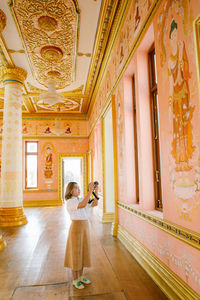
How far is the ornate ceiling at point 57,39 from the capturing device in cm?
542

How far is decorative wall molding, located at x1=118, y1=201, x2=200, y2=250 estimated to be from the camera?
2.32 metres

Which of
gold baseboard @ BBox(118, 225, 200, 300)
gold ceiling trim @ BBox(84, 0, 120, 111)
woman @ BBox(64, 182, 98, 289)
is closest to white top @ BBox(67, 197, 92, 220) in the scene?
woman @ BBox(64, 182, 98, 289)

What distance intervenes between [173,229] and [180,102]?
1560 millimetres

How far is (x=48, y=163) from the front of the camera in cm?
1411

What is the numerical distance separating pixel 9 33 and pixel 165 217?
651cm

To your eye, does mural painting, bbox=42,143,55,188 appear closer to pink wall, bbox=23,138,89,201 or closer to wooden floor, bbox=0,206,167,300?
pink wall, bbox=23,138,89,201

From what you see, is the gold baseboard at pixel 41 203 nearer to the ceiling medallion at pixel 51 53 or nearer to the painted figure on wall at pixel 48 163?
the painted figure on wall at pixel 48 163

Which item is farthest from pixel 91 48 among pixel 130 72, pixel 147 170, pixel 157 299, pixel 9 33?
pixel 157 299

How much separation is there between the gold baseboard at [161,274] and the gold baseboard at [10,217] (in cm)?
463

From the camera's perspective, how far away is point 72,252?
3.11 m

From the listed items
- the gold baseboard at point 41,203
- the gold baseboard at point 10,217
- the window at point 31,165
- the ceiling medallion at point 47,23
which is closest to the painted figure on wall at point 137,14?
the ceiling medallion at point 47,23

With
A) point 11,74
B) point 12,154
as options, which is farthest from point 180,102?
point 11,74

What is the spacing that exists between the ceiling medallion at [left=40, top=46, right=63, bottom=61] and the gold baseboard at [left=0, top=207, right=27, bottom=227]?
5.41 meters

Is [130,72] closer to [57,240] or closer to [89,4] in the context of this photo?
[89,4]
